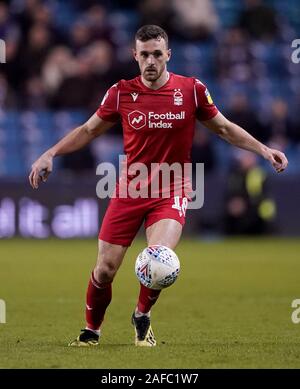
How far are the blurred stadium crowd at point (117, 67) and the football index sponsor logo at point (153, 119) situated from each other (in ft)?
34.5

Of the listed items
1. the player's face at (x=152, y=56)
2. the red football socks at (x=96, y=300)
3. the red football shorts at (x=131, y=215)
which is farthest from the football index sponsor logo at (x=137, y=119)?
the red football socks at (x=96, y=300)

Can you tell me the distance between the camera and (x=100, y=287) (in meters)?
7.99

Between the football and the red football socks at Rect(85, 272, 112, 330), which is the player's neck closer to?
the football

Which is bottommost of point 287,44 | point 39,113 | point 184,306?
point 184,306

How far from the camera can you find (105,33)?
19.9 meters

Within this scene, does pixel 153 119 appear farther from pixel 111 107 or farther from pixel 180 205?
pixel 180 205

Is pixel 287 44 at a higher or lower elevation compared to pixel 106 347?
higher

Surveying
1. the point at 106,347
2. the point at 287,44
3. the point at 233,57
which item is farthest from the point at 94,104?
the point at 106,347

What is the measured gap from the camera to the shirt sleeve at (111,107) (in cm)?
807

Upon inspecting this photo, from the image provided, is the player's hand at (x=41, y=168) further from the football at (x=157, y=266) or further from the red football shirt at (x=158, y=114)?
the football at (x=157, y=266)
